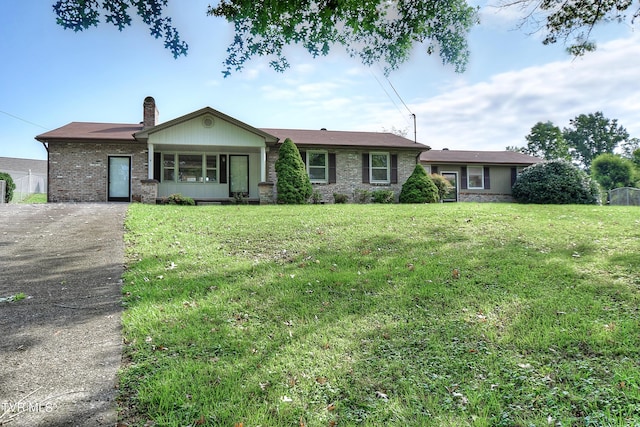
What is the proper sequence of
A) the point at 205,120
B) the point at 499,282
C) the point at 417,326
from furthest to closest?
1. the point at 205,120
2. the point at 499,282
3. the point at 417,326

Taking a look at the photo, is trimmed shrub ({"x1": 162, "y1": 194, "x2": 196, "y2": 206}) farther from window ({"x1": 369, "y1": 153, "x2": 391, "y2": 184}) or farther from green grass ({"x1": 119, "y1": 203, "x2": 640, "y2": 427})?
window ({"x1": 369, "y1": 153, "x2": 391, "y2": 184})

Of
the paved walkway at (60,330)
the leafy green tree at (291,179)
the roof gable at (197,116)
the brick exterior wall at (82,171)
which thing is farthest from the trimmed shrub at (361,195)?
the paved walkway at (60,330)

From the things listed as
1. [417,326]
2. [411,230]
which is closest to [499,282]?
[417,326]

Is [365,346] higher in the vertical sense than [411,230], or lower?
lower

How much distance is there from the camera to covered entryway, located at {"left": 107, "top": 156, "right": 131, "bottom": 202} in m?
16.7

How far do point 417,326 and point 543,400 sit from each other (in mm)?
1356

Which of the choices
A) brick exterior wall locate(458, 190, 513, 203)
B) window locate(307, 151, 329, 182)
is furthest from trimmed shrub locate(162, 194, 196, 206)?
brick exterior wall locate(458, 190, 513, 203)

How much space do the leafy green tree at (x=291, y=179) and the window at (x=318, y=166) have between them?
90.9 inches

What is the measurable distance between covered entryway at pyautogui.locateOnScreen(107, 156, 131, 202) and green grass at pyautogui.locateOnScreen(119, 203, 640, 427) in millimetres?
10679

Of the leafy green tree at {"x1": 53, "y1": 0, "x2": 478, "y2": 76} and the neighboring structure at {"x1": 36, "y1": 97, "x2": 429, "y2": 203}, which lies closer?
the leafy green tree at {"x1": 53, "y1": 0, "x2": 478, "y2": 76}

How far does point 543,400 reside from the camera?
2.68 m

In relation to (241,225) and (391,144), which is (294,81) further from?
(391,144)

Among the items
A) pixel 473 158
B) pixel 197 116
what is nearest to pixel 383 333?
pixel 197 116

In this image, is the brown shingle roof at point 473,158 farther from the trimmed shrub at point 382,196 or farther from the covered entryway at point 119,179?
the covered entryway at point 119,179
